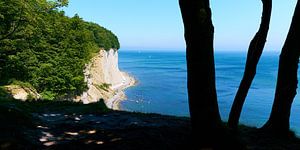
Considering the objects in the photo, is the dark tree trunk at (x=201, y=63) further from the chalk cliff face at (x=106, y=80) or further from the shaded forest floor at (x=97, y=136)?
the chalk cliff face at (x=106, y=80)

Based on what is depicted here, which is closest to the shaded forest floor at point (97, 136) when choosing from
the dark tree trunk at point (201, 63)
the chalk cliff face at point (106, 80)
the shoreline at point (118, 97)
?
the dark tree trunk at point (201, 63)

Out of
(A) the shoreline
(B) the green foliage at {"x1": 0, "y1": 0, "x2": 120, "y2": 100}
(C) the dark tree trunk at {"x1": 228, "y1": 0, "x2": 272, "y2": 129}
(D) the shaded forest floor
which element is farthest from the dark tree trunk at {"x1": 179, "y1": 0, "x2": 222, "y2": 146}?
(A) the shoreline

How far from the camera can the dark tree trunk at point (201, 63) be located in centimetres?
586

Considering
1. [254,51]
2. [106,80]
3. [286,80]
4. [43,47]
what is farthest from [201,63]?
[106,80]

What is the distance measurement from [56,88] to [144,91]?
77.3 meters

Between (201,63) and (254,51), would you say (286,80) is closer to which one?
(254,51)

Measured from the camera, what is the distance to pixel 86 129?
852 centimetres

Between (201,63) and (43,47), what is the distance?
42.7 meters

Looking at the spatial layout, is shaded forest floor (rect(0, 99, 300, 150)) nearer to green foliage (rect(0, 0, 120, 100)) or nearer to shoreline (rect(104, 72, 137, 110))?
green foliage (rect(0, 0, 120, 100))

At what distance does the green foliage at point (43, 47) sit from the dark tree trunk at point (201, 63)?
26.1 metres

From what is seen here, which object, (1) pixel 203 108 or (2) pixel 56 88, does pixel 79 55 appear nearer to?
(2) pixel 56 88

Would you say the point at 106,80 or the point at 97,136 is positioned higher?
the point at 97,136

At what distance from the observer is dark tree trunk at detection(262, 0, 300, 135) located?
8.36m

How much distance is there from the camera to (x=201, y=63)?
19.4 feet
